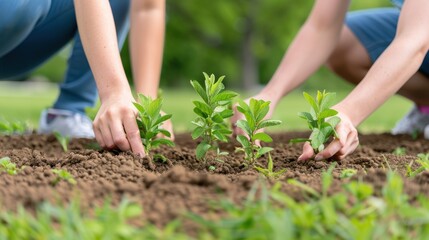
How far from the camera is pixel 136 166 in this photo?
2.01 meters

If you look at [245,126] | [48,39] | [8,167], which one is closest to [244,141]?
[245,126]

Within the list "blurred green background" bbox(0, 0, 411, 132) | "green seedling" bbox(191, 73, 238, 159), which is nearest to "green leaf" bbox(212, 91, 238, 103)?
"green seedling" bbox(191, 73, 238, 159)

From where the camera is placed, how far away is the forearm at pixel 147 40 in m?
2.79

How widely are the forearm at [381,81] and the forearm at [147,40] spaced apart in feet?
3.01

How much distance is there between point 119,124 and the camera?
2.06 meters

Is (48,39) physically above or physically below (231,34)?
above

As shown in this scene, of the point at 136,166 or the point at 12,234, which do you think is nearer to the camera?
the point at 12,234

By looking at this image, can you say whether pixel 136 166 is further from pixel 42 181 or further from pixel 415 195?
pixel 415 195

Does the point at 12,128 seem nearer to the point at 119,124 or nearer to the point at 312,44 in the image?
the point at 119,124

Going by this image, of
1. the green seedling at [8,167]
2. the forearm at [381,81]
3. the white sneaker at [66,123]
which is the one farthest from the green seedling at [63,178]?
the white sneaker at [66,123]

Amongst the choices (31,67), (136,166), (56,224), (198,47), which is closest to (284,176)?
(136,166)

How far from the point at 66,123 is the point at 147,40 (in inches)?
32.4

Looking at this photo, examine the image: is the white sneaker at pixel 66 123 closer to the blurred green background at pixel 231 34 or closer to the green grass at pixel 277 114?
the green grass at pixel 277 114

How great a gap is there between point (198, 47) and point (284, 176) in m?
25.6
